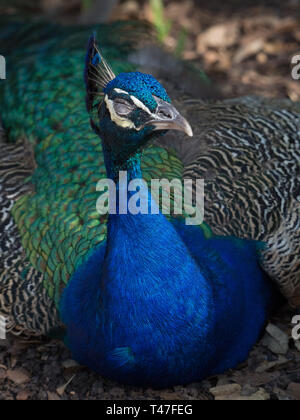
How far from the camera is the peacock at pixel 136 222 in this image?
2.20m

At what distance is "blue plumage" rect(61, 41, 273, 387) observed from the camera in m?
2.04

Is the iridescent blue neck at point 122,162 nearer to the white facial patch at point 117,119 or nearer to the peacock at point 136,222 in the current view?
the peacock at point 136,222

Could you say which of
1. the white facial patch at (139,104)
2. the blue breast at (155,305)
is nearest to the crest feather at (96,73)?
the white facial patch at (139,104)

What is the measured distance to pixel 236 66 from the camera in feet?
15.4

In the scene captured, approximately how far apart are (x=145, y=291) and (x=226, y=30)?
3.32 metres

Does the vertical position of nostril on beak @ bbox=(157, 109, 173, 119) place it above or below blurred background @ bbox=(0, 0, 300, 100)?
below

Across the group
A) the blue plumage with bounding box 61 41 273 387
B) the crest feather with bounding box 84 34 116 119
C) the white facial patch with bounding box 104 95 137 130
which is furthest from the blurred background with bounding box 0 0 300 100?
the white facial patch with bounding box 104 95 137 130

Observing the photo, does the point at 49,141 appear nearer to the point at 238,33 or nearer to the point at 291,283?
the point at 291,283

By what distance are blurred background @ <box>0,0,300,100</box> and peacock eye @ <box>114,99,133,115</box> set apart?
223 cm

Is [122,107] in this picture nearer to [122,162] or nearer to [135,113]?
[135,113]

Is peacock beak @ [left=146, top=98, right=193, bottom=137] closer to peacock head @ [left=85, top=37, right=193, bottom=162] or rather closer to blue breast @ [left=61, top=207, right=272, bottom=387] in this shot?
peacock head @ [left=85, top=37, right=193, bottom=162]

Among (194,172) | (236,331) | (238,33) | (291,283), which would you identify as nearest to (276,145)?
(194,172)

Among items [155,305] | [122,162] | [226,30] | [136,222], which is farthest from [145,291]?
[226,30]

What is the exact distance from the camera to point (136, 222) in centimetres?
220
